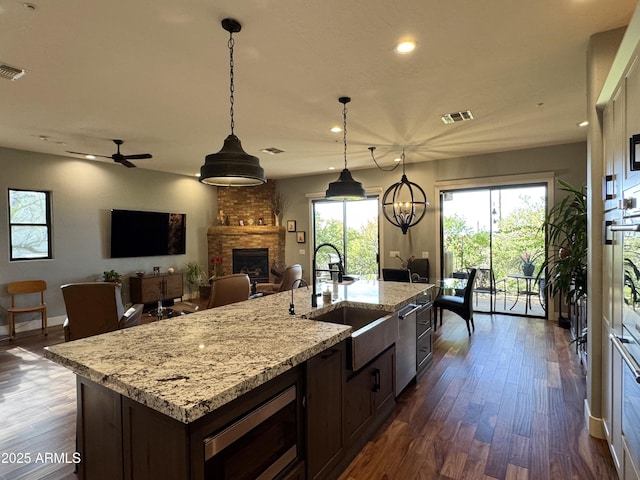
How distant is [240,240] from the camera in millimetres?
8312

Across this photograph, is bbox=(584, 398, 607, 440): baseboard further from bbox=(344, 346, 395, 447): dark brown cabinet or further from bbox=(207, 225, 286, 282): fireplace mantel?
bbox=(207, 225, 286, 282): fireplace mantel

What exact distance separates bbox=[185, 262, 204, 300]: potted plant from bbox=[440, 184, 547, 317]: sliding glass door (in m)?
5.43

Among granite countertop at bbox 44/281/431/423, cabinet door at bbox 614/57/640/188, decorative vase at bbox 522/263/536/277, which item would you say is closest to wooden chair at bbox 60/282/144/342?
granite countertop at bbox 44/281/431/423

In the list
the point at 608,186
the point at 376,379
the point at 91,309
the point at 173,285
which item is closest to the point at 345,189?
the point at 376,379

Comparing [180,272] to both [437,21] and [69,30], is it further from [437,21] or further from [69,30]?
[437,21]

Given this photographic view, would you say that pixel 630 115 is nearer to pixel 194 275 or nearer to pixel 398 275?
pixel 398 275

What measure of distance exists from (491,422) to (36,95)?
16.8 feet

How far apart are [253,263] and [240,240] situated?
65 centimetres

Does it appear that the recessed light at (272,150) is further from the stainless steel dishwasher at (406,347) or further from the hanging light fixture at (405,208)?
the stainless steel dishwasher at (406,347)

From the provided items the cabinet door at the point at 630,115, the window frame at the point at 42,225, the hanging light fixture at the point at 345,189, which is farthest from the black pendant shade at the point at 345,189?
the window frame at the point at 42,225

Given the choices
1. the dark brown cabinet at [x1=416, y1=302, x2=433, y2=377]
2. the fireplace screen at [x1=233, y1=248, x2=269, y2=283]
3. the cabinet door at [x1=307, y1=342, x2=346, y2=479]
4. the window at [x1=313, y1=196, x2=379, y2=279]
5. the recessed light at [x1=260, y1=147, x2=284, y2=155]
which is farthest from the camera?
the fireplace screen at [x1=233, y1=248, x2=269, y2=283]

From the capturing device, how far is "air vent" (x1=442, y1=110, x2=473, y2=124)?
4047mm

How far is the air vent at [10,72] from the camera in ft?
9.28

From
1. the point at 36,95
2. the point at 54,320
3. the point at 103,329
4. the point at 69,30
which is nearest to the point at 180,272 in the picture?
the point at 54,320
